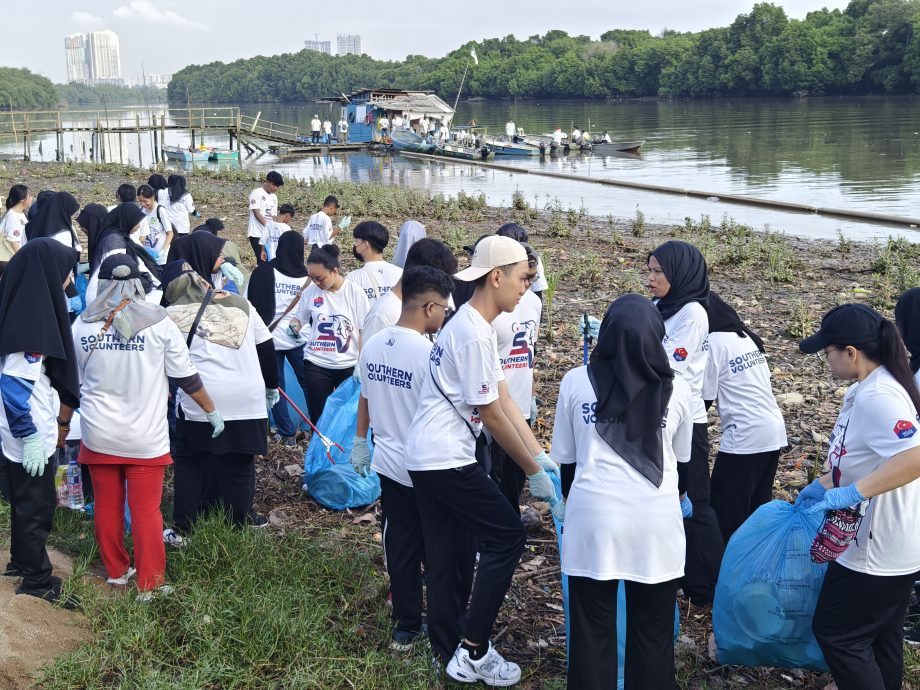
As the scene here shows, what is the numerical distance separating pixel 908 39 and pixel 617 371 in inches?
2703

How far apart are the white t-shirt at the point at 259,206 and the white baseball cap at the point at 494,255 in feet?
26.9

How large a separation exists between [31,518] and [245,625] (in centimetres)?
101

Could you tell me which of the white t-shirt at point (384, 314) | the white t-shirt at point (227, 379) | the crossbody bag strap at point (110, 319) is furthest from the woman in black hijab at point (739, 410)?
the crossbody bag strap at point (110, 319)

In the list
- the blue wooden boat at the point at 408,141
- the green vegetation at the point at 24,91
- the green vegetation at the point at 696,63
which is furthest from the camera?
the green vegetation at the point at 24,91

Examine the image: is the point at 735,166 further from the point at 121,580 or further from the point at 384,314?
the point at 121,580

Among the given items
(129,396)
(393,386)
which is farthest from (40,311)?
(393,386)

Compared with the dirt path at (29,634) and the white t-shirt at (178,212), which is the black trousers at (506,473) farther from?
the white t-shirt at (178,212)

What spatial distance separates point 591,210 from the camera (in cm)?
2064

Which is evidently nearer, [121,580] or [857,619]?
[857,619]

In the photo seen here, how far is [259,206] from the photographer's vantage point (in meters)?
11.0

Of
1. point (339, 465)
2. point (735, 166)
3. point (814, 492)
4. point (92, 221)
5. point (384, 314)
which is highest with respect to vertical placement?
point (735, 166)

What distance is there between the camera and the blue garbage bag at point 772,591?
10.7 ft

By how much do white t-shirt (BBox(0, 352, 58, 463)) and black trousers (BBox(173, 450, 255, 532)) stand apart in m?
0.94

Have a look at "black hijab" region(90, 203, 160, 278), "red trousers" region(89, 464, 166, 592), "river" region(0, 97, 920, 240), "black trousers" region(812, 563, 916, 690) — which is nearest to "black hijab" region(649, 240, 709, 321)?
"black trousers" region(812, 563, 916, 690)
